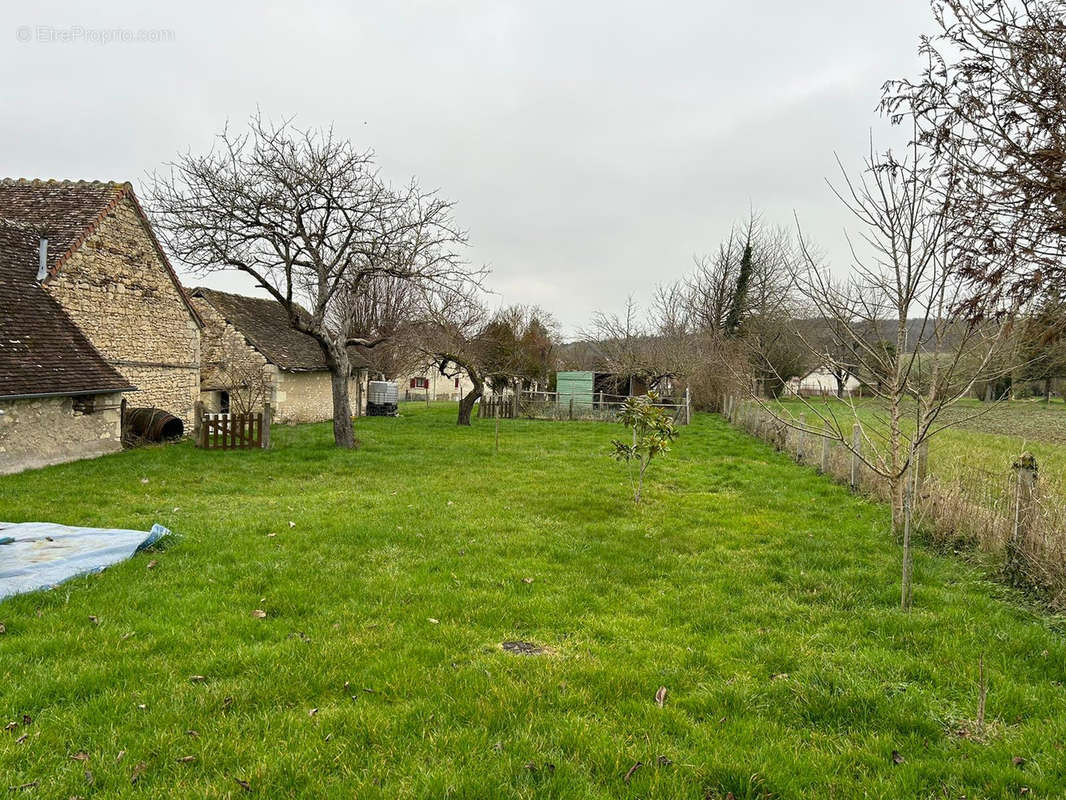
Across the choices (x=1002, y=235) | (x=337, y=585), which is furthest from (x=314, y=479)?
(x=1002, y=235)

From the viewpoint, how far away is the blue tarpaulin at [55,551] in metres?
5.47

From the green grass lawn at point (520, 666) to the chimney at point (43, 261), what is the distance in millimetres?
8234

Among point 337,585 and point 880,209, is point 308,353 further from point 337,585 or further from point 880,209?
point 880,209

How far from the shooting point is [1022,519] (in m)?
6.11

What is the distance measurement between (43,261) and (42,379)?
3.96 m

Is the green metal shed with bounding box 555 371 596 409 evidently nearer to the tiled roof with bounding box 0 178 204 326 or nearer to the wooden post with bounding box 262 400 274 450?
the wooden post with bounding box 262 400 274 450

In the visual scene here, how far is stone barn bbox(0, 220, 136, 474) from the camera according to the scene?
11.7m

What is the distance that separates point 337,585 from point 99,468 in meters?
9.40

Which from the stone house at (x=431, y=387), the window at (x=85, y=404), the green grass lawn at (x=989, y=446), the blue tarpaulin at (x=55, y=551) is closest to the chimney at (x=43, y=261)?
the window at (x=85, y=404)

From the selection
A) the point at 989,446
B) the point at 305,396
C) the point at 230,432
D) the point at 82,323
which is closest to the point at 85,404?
the point at 82,323

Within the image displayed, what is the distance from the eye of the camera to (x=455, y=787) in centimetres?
295

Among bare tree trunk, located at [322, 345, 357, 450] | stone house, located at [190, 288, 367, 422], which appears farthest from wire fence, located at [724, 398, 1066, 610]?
stone house, located at [190, 288, 367, 422]

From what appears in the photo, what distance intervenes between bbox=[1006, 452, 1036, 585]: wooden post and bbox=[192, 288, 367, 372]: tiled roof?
66.7 feet

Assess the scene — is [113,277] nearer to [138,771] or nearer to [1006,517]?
[138,771]
